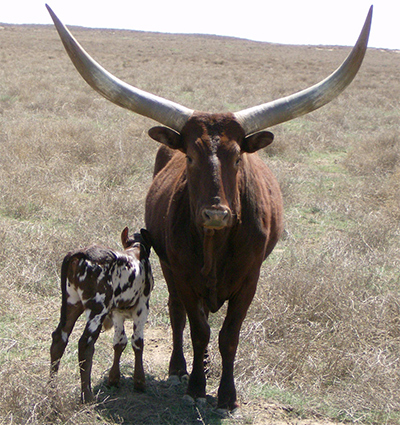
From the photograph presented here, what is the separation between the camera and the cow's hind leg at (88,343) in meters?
3.15

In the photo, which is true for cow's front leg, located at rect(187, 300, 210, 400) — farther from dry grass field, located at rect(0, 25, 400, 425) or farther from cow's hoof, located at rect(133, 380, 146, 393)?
cow's hoof, located at rect(133, 380, 146, 393)

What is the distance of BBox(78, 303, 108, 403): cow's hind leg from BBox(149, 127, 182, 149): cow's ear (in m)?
1.09

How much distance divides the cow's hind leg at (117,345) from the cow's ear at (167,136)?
1237 mm

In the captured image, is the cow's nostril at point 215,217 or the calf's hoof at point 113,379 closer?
the cow's nostril at point 215,217

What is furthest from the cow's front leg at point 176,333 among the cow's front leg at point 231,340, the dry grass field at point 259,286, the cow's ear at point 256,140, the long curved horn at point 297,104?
the long curved horn at point 297,104

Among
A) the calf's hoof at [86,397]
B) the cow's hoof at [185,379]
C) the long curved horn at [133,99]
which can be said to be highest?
the long curved horn at [133,99]

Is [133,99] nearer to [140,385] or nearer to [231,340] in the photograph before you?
[231,340]

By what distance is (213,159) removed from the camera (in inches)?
124

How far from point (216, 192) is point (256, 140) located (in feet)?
1.94

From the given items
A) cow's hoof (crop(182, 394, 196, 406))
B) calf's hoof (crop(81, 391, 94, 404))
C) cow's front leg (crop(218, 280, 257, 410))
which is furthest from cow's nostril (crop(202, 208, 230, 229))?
cow's hoof (crop(182, 394, 196, 406))

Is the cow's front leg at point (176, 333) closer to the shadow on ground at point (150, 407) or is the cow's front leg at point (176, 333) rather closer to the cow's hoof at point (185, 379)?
the cow's hoof at point (185, 379)

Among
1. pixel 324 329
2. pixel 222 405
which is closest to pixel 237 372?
pixel 222 405

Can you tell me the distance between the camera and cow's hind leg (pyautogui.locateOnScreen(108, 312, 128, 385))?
3629mm

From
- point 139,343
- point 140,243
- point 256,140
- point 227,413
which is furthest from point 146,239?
point 227,413
